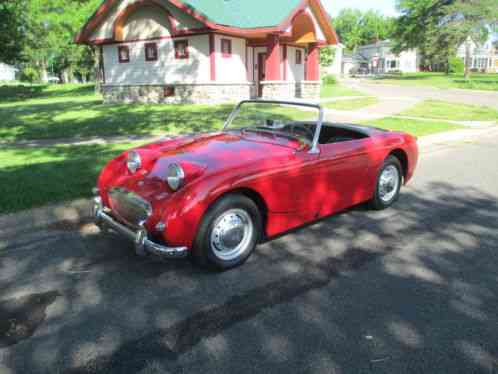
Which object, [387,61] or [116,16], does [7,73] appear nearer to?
[387,61]

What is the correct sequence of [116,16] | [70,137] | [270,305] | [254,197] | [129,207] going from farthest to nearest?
[116,16], [70,137], [254,197], [129,207], [270,305]

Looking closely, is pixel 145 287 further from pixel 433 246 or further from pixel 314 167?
pixel 433 246

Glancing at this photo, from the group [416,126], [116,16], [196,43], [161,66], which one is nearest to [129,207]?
[416,126]

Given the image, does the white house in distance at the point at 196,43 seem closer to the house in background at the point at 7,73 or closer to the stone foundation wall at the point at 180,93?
the stone foundation wall at the point at 180,93

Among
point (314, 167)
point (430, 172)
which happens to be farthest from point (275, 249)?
point (430, 172)

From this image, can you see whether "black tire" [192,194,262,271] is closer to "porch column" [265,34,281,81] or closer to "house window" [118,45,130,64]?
"porch column" [265,34,281,81]

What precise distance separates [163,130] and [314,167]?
27.9 ft

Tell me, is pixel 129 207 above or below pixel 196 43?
below

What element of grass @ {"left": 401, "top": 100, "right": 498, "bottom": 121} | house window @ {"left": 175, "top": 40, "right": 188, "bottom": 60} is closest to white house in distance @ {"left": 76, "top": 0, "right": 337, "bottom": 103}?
house window @ {"left": 175, "top": 40, "right": 188, "bottom": 60}

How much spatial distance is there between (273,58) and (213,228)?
18.9m

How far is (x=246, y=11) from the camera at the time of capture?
21781mm

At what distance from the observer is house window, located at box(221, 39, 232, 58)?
20875mm

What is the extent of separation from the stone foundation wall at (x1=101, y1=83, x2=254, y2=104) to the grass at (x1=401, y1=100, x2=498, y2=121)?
8.20 m

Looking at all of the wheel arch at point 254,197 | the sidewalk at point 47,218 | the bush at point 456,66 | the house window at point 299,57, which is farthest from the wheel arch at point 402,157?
the bush at point 456,66
